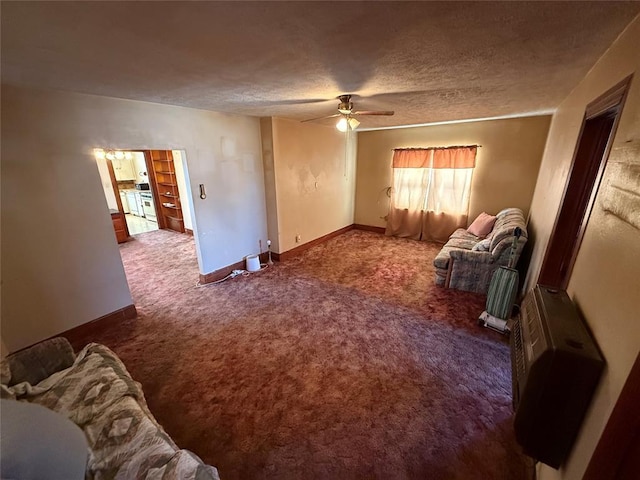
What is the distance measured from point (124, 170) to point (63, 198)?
7.36m

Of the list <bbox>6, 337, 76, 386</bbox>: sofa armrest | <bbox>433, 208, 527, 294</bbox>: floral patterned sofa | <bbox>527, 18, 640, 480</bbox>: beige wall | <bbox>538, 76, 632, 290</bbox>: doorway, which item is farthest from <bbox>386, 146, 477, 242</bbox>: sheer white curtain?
<bbox>6, 337, 76, 386</bbox>: sofa armrest

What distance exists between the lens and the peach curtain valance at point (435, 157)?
4.51 meters

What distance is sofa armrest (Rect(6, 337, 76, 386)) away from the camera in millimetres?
1398

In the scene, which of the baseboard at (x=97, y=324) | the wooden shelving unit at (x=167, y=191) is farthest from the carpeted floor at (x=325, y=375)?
the wooden shelving unit at (x=167, y=191)

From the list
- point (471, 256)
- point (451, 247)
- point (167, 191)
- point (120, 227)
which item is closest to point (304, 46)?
point (471, 256)

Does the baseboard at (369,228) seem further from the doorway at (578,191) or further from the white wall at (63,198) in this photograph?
the white wall at (63,198)

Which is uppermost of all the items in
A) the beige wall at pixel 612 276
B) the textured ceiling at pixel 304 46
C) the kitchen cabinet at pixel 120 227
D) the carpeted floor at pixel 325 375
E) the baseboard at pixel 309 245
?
the textured ceiling at pixel 304 46

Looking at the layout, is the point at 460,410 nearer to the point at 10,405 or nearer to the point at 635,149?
the point at 635,149

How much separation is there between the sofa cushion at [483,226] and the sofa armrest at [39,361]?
4.89 meters

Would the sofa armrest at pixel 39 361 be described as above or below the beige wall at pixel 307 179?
below

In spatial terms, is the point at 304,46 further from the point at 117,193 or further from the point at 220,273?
the point at 117,193

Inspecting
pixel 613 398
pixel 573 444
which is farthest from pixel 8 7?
pixel 573 444

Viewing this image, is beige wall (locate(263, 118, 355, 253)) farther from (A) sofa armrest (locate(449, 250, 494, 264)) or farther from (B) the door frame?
(B) the door frame

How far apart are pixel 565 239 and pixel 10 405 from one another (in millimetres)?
3252
